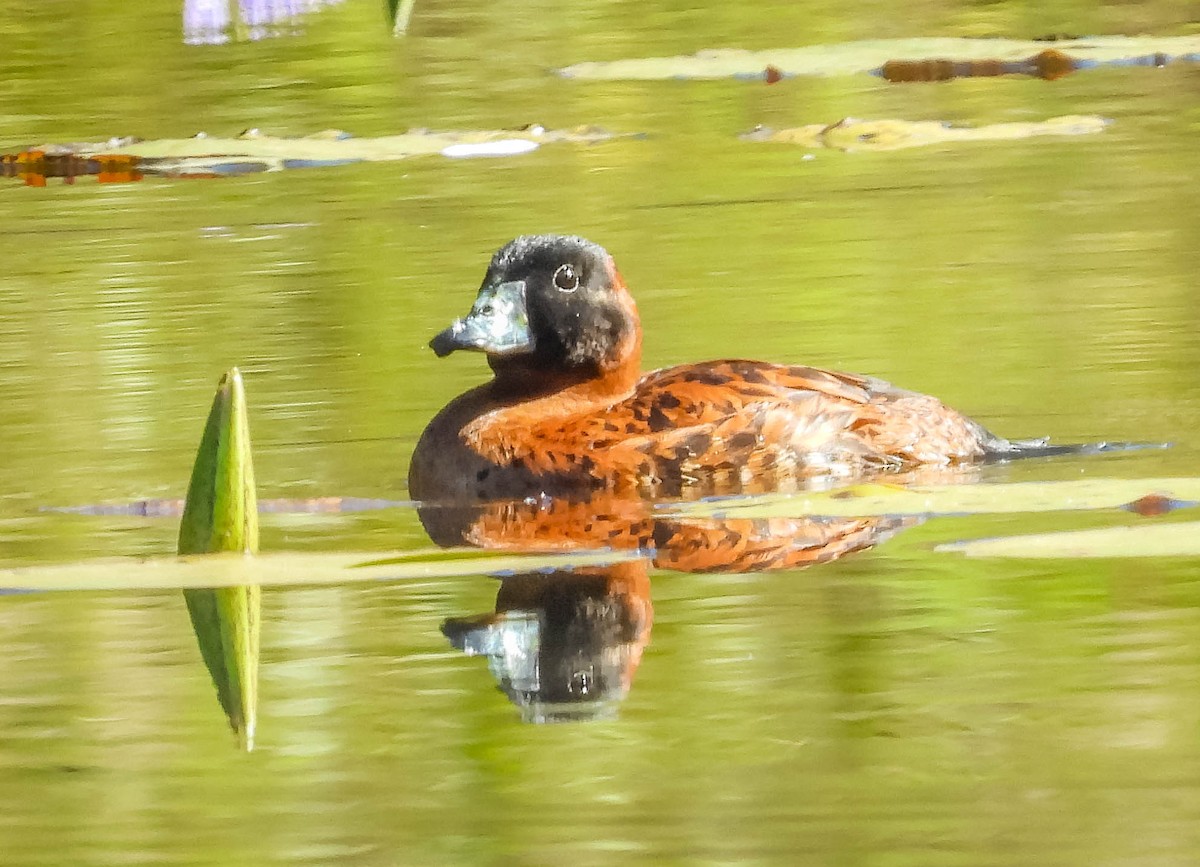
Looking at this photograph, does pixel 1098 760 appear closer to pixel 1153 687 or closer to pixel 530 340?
pixel 1153 687

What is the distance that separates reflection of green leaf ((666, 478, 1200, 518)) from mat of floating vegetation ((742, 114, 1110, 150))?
19.4ft

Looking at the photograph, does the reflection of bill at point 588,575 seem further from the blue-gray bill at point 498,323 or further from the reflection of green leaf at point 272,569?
the blue-gray bill at point 498,323

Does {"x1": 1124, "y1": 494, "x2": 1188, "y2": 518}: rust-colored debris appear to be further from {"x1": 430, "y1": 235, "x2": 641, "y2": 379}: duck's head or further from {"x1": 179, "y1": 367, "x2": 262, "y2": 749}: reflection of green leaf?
{"x1": 179, "y1": 367, "x2": 262, "y2": 749}: reflection of green leaf

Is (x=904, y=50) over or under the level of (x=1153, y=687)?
over

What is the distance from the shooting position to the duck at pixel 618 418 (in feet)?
24.1

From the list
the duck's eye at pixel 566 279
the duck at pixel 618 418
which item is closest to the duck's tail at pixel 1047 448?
the duck at pixel 618 418

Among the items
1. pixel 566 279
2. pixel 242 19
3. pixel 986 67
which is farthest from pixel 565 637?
pixel 242 19

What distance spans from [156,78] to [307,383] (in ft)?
23.1

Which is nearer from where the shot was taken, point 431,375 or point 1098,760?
point 1098,760

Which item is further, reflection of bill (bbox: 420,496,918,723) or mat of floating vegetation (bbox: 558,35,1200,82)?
mat of floating vegetation (bbox: 558,35,1200,82)

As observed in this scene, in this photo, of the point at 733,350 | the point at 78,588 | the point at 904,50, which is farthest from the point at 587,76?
the point at 78,588

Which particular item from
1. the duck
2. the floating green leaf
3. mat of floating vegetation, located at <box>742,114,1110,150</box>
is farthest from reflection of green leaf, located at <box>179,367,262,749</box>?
mat of floating vegetation, located at <box>742,114,1110,150</box>

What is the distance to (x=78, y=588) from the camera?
5.79m

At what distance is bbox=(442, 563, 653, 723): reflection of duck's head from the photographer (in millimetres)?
5160
